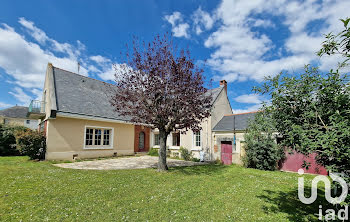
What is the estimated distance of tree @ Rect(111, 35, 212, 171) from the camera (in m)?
8.36

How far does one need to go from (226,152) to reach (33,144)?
13.9 meters

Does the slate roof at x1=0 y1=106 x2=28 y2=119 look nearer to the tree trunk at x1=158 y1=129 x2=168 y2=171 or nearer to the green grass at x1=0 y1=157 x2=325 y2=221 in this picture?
the green grass at x1=0 y1=157 x2=325 y2=221

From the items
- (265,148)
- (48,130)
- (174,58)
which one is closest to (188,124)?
(174,58)

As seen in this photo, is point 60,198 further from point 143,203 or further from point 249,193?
point 249,193

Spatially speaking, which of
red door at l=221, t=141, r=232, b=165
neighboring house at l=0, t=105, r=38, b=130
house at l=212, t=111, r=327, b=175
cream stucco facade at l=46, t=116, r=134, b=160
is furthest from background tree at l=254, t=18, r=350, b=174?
neighboring house at l=0, t=105, r=38, b=130

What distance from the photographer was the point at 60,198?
193 inches

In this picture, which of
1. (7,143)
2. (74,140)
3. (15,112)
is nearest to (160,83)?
(74,140)

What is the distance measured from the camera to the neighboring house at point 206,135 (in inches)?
573

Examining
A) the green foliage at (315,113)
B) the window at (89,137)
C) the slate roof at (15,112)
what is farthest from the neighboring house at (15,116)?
the green foliage at (315,113)

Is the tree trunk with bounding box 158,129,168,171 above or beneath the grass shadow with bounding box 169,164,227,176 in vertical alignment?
above

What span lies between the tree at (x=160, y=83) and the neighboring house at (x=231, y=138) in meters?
5.50

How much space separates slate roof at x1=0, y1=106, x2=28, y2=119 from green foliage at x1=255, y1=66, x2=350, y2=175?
44572mm

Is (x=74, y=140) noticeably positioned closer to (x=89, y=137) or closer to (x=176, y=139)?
(x=89, y=137)

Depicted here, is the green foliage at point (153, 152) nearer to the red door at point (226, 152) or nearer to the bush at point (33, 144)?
the red door at point (226, 152)
